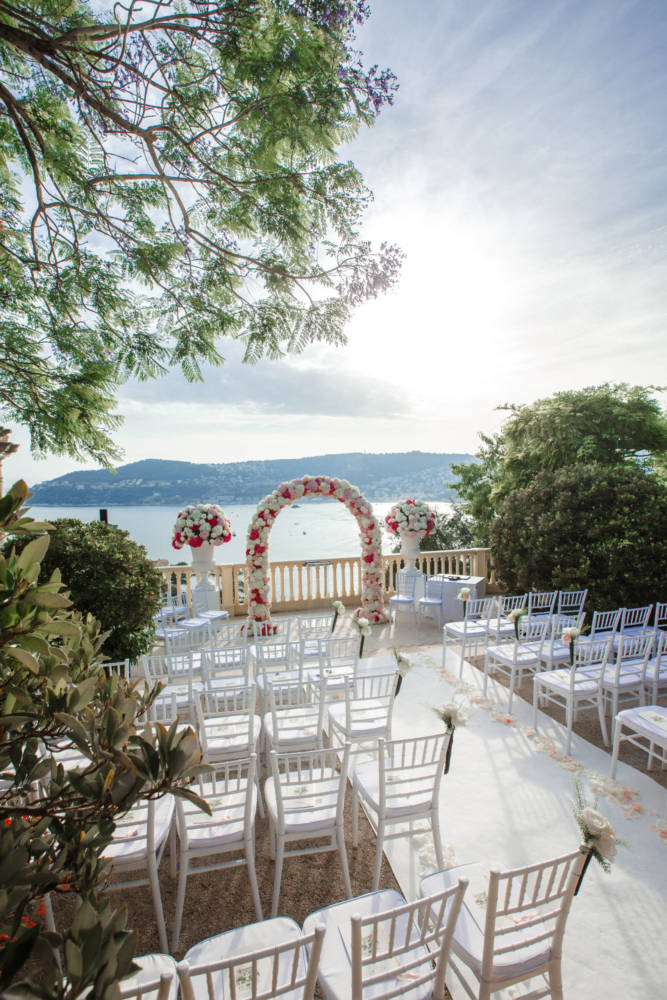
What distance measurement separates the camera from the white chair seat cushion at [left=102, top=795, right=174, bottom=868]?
7.66 feet

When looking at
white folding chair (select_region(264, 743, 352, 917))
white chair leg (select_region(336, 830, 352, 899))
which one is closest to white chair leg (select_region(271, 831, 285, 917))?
white folding chair (select_region(264, 743, 352, 917))

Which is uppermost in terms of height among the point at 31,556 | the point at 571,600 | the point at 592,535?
the point at 31,556

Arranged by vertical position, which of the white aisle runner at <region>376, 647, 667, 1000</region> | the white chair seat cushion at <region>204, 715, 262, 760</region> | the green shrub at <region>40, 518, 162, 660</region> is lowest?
the white aisle runner at <region>376, 647, 667, 1000</region>

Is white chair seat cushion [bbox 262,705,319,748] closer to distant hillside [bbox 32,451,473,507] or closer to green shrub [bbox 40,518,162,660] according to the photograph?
green shrub [bbox 40,518,162,660]

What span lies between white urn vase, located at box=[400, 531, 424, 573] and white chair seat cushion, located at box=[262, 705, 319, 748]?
15.8ft

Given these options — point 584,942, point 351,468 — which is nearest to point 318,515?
point 351,468

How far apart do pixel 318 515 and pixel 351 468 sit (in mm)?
5436

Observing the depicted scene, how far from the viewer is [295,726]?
360 cm

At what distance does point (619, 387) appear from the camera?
34.2ft

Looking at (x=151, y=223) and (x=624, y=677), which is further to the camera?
(x=624, y=677)

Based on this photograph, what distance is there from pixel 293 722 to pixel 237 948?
185 centimetres

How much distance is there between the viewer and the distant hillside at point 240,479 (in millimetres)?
11539

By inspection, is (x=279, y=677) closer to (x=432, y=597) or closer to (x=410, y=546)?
(x=432, y=597)

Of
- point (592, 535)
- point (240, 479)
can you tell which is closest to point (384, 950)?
point (592, 535)
